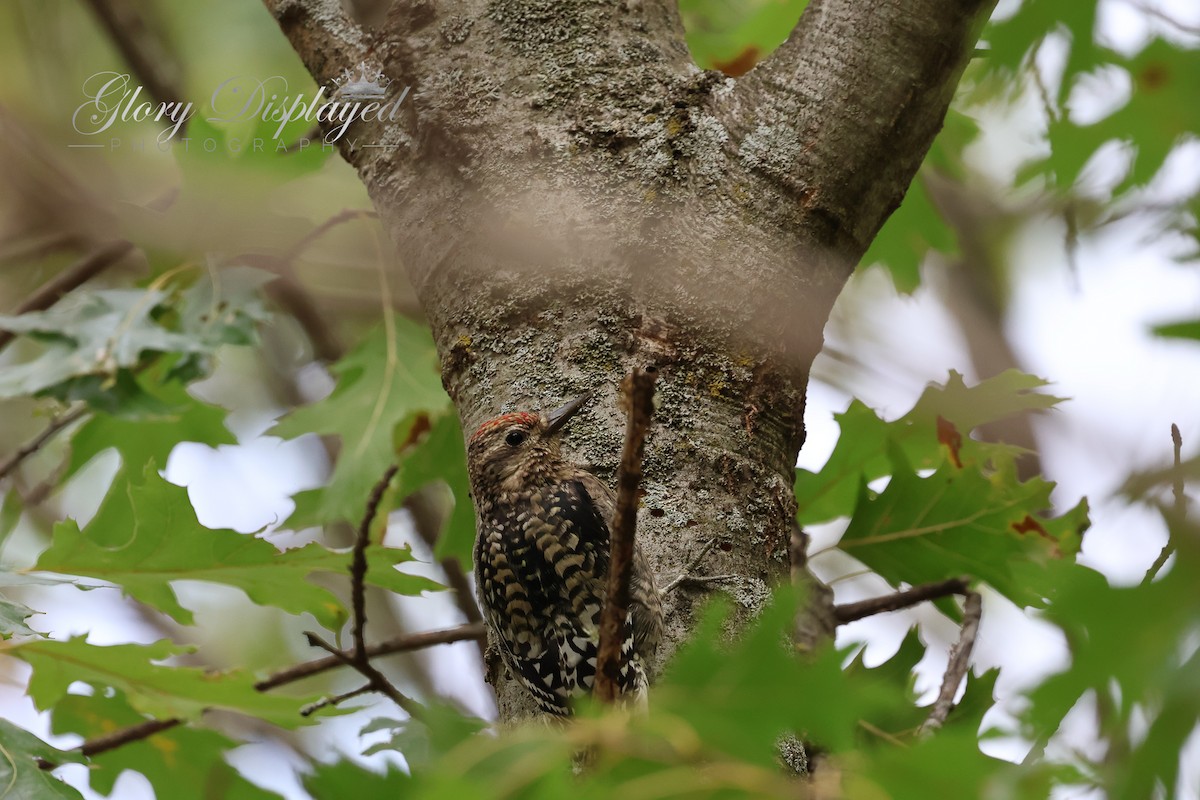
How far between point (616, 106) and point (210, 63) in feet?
11.8

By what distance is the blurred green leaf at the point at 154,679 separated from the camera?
2.44 metres

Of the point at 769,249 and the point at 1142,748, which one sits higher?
the point at 1142,748

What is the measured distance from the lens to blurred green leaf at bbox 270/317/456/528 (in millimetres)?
3049

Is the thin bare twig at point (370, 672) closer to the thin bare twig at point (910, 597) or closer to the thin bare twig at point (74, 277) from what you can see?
the thin bare twig at point (910, 597)

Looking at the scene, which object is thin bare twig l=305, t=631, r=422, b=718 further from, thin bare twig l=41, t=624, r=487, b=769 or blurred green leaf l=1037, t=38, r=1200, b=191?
blurred green leaf l=1037, t=38, r=1200, b=191

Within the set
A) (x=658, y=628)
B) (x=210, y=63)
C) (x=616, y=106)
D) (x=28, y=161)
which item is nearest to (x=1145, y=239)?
(x=616, y=106)

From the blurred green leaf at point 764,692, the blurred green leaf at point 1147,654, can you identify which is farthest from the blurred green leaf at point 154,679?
the blurred green leaf at point 1147,654

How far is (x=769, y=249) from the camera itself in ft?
6.86

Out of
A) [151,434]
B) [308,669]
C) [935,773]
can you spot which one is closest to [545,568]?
[308,669]

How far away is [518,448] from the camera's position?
2.79m

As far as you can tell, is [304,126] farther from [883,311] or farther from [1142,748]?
[883,311]

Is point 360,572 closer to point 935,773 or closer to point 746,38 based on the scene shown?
point 935,773

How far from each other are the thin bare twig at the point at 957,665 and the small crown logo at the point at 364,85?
1.68 meters

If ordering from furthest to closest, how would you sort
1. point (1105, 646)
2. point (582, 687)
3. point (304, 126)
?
point (304, 126) < point (582, 687) < point (1105, 646)
